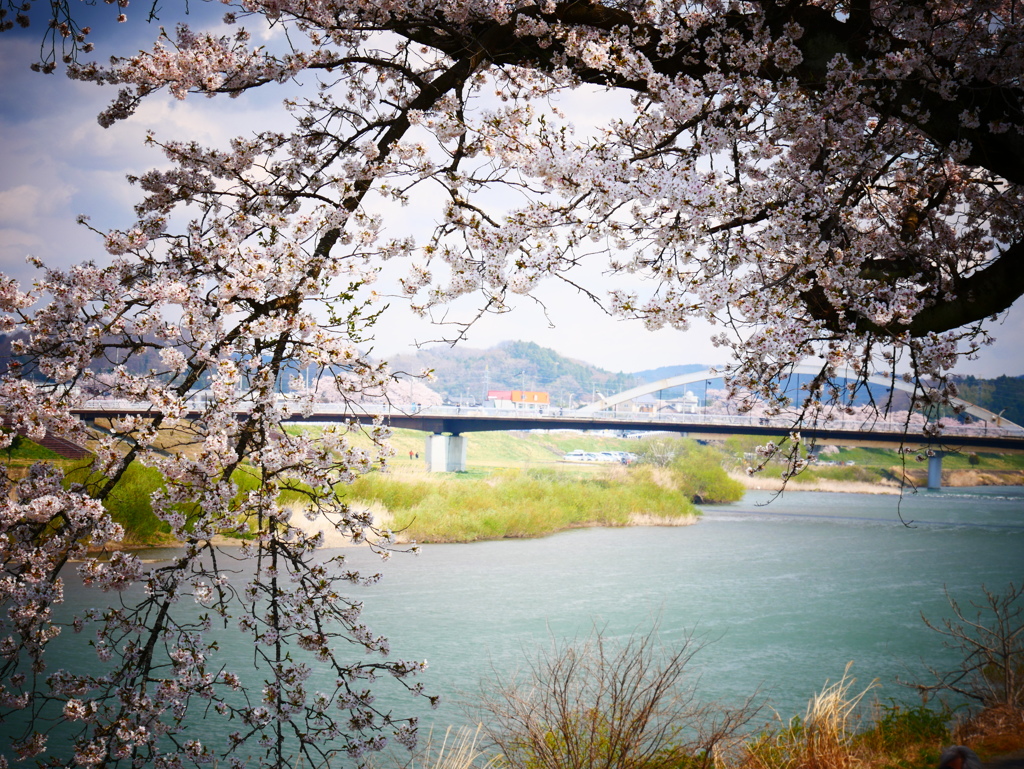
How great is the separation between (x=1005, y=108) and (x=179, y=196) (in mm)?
2783

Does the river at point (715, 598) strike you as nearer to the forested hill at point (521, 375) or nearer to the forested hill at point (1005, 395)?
the forested hill at point (1005, 395)

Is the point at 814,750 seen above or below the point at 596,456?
above

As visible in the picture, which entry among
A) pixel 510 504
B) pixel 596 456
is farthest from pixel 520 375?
pixel 510 504

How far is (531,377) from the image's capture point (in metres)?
61.7

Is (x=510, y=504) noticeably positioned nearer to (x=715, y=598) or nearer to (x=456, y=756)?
(x=715, y=598)

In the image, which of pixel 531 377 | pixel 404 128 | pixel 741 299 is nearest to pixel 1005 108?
pixel 741 299

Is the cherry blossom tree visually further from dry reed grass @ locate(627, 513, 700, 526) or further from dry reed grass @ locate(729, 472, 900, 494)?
dry reed grass @ locate(729, 472, 900, 494)

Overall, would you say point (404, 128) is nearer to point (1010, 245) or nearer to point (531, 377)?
point (1010, 245)

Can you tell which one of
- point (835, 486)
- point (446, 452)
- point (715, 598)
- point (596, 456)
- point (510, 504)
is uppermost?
point (446, 452)

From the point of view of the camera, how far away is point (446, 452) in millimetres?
27016

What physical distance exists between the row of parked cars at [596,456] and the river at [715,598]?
10.0 metres

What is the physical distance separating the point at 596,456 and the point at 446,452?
8.89 meters

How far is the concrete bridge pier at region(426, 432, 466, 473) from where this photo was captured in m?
26.8

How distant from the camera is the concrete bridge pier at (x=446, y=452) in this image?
26.8m
